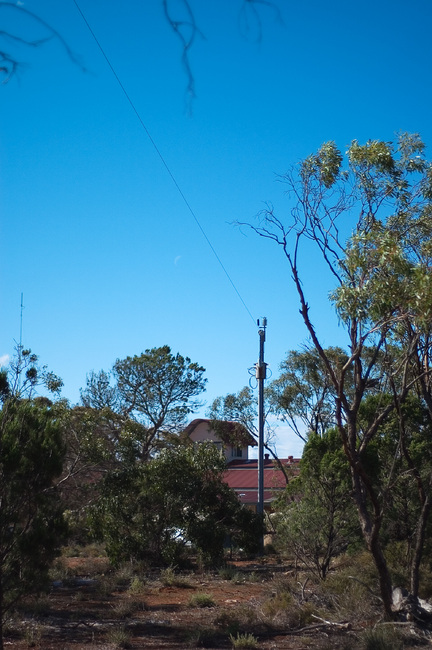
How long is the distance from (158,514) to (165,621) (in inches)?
354

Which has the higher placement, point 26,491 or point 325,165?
point 325,165

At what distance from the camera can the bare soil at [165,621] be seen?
11.3m

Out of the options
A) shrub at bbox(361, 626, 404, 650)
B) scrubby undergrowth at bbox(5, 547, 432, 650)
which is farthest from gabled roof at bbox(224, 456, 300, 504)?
shrub at bbox(361, 626, 404, 650)

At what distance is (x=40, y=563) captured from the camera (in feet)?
34.4

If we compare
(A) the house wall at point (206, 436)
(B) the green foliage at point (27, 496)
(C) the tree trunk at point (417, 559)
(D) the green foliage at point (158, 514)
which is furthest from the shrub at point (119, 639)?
(A) the house wall at point (206, 436)

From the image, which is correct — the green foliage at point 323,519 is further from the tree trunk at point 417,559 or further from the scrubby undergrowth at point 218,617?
the tree trunk at point 417,559

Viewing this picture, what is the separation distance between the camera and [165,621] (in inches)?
534

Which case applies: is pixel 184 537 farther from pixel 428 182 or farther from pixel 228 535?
pixel 428 182

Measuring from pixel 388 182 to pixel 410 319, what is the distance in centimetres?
255

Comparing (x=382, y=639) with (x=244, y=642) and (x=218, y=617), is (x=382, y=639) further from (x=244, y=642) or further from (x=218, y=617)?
(x=218, y=617)

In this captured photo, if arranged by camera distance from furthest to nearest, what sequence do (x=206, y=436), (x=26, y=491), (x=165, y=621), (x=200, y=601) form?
(x=206, y=436)
(x=200, y=601)
(x=165, y=621)
(x=26, y=491)

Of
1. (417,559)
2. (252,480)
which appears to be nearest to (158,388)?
(252,480)

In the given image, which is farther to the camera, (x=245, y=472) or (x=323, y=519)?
(x=245, y=472)

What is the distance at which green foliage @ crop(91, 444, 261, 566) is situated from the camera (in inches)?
875
